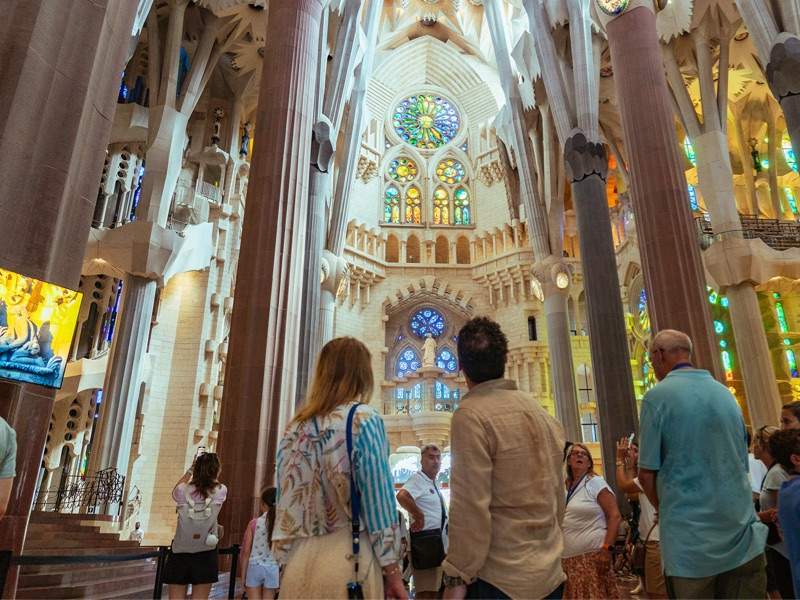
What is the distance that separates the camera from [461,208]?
29922 mm

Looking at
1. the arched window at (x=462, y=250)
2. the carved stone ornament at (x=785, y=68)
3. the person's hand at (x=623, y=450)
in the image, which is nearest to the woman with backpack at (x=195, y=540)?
the person's hand at (x=623, y=450)

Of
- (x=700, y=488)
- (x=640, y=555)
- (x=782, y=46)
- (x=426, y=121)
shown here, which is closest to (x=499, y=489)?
(x=700, y=488)

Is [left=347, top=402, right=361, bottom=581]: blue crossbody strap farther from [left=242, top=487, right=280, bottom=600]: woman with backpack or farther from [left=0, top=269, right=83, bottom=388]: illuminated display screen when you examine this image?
[left=0, top=269, right=83, bottom=388]: illuminated display screen

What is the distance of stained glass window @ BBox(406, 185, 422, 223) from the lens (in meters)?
29.4

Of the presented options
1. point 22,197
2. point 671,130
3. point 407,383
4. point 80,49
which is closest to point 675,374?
point 22,197

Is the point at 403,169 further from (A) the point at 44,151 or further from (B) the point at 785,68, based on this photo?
(A) the point at 44,151

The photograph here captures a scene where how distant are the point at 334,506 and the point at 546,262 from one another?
18.4 metres

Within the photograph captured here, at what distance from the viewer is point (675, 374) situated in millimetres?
2434

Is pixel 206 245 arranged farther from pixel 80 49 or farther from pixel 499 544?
pixel 499 544

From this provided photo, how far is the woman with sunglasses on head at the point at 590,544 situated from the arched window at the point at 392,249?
24906 mm

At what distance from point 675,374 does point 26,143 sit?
14.4ft

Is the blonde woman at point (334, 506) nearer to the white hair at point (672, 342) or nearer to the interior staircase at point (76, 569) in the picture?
the white hair at point (672, 342)

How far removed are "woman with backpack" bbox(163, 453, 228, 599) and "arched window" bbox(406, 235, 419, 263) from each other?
81.3 ft

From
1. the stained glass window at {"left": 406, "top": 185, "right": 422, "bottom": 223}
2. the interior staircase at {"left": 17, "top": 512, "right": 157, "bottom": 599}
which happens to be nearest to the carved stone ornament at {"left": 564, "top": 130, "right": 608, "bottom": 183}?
the interior staircase at {"left": 17, "top": 512, "right": 157, "bottom": 599}
